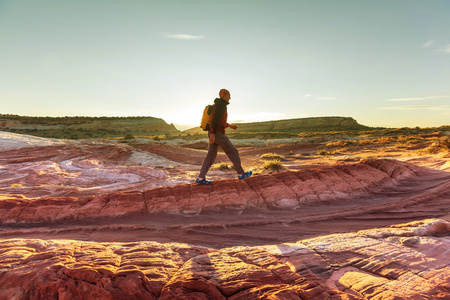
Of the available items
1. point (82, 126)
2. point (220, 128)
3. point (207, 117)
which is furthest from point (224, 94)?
point (82, 126)

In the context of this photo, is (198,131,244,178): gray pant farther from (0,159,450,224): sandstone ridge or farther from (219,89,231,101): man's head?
(219,89,231,101): man's head

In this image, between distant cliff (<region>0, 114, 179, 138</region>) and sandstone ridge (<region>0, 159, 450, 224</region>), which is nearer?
sandstone ridge (<region>0, 159, 450, 224</region>)

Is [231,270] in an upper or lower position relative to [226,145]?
lower

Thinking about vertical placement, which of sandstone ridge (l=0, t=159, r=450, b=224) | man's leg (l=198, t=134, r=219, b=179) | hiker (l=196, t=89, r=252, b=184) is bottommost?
sandstone ridge (l=0, t=159, r=450, b=224)

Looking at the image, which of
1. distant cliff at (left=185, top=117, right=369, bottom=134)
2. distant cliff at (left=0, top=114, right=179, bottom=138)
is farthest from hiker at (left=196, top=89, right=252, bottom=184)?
distant cliff at (left=185, top=117, right=369, bottom=134)

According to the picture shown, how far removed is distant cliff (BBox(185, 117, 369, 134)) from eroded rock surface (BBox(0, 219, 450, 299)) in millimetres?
77430

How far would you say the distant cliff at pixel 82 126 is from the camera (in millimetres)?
53675

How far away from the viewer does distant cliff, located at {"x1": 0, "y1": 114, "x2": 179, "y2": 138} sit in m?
53.7

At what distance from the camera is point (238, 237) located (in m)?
4.45

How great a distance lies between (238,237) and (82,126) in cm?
7001

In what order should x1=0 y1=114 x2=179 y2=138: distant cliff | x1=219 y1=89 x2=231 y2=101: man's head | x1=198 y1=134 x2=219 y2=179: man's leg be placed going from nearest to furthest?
x1=219 y1=89 x2=231 y2=101: man's head → x1=198 y1=134 x2=219 y2=179: man's leg → x1=0 y1=114 x2=179 y2=138: distant cliff

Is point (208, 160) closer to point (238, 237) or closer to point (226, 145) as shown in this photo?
point (226, 145)

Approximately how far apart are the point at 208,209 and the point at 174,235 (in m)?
1.25

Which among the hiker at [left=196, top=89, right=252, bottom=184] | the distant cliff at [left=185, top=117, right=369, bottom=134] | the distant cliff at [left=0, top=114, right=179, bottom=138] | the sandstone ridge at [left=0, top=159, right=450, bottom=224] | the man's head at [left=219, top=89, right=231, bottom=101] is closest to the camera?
the sandstone ridge at [left=0, top=159, right=450, bottom=224]
